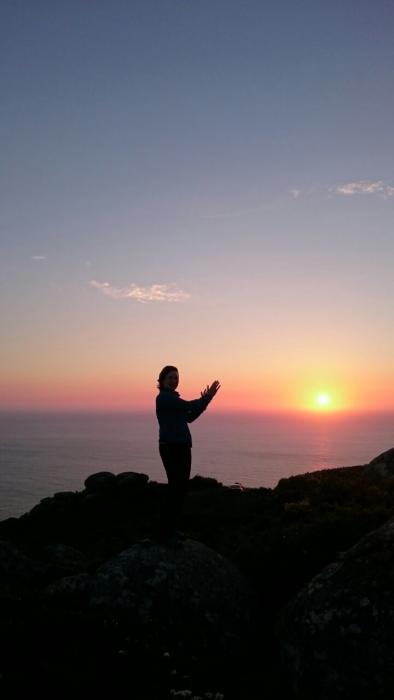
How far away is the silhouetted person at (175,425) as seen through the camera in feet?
30.6

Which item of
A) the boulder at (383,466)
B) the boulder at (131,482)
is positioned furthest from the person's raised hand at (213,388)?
the boulder at (131,482)


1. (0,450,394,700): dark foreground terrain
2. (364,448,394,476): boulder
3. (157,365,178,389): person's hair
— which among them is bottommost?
(0,450,394,700): dark foreground terrain

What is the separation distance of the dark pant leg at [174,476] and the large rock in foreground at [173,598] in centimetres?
55

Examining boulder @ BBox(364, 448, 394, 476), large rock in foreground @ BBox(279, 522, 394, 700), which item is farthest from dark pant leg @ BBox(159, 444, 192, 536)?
boulder @ BBox(364, 448, 394, 476)

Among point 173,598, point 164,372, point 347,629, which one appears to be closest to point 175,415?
point 164,372

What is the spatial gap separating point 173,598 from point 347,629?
309cm

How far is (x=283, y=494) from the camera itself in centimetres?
2267

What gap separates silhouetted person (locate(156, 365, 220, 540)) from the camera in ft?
30.6

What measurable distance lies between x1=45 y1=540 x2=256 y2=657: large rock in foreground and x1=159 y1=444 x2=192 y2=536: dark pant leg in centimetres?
55

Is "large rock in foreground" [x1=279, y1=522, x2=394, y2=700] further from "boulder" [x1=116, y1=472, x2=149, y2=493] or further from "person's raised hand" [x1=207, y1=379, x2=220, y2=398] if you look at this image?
"boulder" [x1=116, y1=472, x2=149, y2=493]

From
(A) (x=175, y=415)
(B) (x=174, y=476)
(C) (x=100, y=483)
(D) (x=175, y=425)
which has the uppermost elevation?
(A) (x=175, y=415)

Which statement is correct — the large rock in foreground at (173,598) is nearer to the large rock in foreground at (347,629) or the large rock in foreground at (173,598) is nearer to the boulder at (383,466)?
the large rock in foreground at (347,629)

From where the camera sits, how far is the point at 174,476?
9516 millimetres

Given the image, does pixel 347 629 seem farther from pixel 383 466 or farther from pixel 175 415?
pixel 383 466
